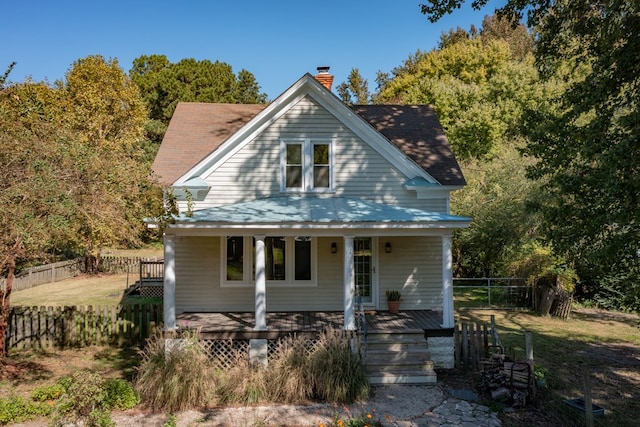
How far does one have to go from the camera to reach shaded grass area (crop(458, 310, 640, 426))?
888 cm

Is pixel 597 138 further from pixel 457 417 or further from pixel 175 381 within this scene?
pixel 175 381

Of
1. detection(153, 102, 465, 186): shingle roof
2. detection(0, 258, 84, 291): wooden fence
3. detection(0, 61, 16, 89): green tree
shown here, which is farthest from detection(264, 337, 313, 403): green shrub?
detection(0, 258, 84, 291): wooden fence

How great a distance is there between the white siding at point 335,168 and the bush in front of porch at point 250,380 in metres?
5.37

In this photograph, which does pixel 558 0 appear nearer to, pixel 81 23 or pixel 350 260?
pixel 350 260

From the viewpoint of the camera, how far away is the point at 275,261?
14141 mm

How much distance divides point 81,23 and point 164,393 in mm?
16016

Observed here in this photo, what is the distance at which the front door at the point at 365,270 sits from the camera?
14273mm

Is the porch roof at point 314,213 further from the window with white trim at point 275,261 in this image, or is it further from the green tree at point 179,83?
the green tree at point 179,83

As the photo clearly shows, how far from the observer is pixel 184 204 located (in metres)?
13.6

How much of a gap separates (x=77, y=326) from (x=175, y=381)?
20.2 feet

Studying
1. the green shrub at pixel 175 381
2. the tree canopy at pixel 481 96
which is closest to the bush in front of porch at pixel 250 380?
the green shrub at pixel 175 381

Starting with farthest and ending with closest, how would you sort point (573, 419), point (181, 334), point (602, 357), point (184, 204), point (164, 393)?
point (184, 204)
point (602, 357)
point (181, 334)
point (164, 393)
point (573, 419)

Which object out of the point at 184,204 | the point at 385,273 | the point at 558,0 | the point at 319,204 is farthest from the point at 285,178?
the point at 558,0

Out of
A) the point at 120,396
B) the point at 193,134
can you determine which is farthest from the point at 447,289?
the point at 193,134
